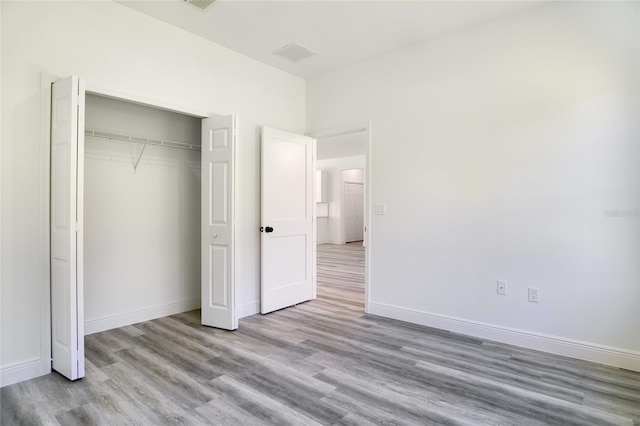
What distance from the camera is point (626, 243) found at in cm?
263

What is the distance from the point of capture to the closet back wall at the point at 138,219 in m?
3.43

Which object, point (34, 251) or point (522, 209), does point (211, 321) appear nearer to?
point (34, 251)

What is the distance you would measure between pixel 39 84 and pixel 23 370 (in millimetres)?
2043

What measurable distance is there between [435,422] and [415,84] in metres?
3.07

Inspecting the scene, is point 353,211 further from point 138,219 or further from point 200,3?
point 200,3

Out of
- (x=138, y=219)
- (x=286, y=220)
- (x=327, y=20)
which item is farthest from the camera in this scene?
(x=286, y=220)

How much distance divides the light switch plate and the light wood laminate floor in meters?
1.24

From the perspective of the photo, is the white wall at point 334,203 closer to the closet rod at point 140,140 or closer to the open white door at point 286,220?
the open white door at point 286,220

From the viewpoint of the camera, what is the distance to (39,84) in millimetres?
2578

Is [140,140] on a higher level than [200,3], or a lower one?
lower

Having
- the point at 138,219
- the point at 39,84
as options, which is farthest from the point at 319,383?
the point at 39,84

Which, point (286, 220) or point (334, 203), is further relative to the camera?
point (334, 203)

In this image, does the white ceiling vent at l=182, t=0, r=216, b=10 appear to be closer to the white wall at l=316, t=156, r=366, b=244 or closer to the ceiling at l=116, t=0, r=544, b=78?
the ceiling at l=116, t=0, r=544, b=78

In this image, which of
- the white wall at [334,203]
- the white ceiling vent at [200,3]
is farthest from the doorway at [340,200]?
the white ceiling vent at [200,3]
